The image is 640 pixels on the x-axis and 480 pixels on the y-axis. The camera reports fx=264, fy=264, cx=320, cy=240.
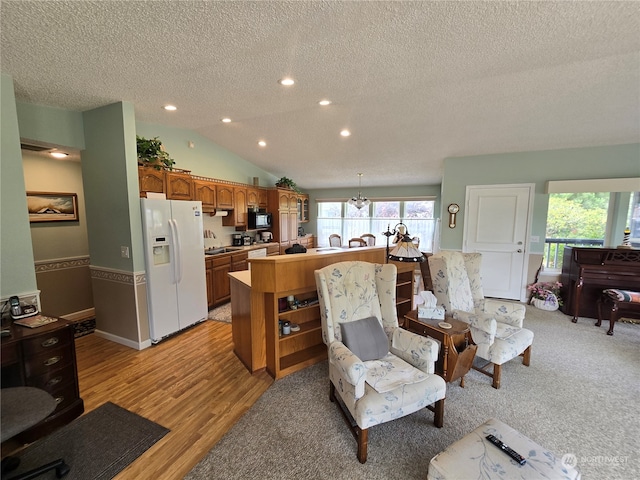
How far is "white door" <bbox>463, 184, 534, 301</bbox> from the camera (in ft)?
14.6


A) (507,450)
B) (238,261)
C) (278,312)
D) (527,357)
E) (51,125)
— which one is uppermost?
(51,125)

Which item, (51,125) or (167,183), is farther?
(167,183)

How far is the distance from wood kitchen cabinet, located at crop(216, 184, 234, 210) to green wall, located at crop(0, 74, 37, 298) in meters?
2.63

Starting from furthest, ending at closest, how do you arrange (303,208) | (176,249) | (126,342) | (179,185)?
(303,208)
(179,185)
(176,249)
(126,342)

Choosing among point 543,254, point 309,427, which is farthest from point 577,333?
point 309,427

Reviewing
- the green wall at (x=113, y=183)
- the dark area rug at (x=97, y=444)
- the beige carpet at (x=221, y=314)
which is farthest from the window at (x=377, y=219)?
the dark area rug at (x=97, y=444)

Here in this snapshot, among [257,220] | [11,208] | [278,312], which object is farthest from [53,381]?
[257,220]

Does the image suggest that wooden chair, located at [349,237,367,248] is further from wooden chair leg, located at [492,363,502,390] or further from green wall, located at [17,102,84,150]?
green wall, located at [17,102,84,150]

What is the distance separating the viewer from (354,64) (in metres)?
2.30

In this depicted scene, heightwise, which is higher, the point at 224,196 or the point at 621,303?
the point at 224,196

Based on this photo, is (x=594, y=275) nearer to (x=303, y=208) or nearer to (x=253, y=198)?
(x=253, y=198)

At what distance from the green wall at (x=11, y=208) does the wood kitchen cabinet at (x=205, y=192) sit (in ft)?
6.67

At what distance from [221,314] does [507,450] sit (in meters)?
→ 3.75

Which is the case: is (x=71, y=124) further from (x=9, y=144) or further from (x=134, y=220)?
(x=134, y=220)
